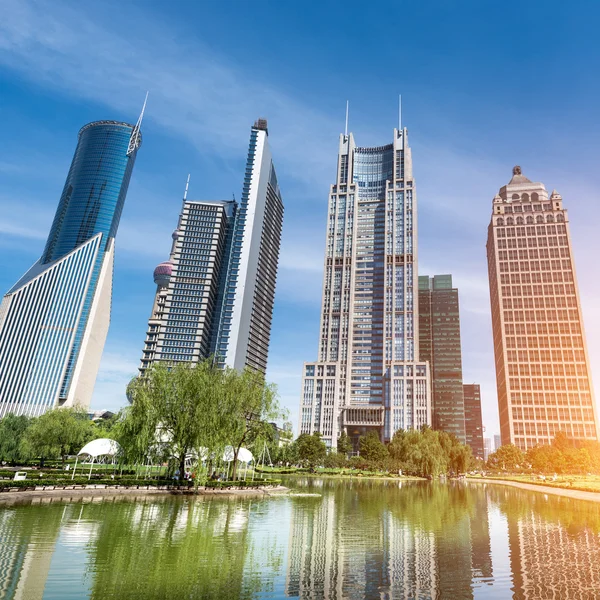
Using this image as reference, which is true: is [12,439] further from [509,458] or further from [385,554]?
[509,458]

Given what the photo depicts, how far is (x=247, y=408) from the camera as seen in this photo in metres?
47.2

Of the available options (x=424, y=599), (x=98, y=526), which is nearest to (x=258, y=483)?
(x=98, y=526)

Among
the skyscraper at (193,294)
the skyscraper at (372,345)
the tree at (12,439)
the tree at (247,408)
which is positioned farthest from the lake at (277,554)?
the skyscraper at (193,294)

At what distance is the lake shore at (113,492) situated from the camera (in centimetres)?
3158

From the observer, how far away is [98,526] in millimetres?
22578

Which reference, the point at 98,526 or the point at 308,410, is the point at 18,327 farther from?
the point at 98,526

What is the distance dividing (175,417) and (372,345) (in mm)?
150743

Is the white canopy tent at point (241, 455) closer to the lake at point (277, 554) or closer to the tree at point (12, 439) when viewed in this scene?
the lake at point (277, 554)

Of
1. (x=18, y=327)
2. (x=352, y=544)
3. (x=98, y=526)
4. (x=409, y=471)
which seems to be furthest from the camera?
(x=18, y=327)

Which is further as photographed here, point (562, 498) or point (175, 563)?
point (562, 498)

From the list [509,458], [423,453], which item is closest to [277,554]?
[423,453]

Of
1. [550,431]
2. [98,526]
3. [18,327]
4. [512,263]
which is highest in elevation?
[512,263]

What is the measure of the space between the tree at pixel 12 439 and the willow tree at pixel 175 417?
32.9 meters

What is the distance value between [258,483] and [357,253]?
161256mm
